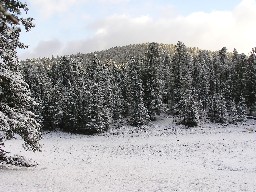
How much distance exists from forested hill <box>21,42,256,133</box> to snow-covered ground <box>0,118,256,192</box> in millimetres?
3273

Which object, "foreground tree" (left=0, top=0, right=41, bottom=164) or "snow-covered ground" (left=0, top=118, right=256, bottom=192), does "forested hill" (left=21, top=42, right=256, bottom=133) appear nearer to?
"snow-covered ground" (left=0, top=118, right=256, bottom=192)

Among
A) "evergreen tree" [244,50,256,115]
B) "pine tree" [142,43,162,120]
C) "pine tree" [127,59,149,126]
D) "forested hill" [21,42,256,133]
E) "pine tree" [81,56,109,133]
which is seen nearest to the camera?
"pine tree" [81,56,109,133]

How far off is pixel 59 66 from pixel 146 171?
73.3m

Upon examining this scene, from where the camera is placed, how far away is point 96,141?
5941 centimetres

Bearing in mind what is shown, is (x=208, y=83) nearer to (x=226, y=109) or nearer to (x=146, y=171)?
(x=226, y=109)

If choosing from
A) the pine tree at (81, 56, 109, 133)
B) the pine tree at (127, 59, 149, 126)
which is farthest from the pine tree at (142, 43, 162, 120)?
the pine tree at (81, 56, 109, 133)

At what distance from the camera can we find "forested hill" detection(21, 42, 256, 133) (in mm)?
67375

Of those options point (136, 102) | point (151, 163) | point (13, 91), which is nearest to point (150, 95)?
point (136, 102)

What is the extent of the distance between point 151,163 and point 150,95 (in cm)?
3859

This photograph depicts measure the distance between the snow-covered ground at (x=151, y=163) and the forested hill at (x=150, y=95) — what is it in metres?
3.27

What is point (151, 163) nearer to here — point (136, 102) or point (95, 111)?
point (95, 111)

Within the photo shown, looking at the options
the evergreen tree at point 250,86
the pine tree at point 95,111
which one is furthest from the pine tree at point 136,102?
the evergreen tree at point 250,86

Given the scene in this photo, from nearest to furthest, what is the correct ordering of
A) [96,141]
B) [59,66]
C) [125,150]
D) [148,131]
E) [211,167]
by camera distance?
[211,167]
[125,150]
[96,141]
[148,131]
[59,66]

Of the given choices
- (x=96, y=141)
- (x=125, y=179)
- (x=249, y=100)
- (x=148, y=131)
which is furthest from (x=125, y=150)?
(x=249, y=100)
